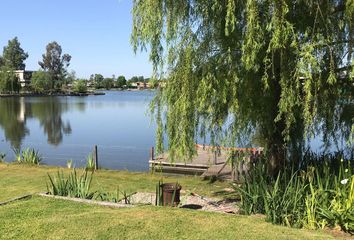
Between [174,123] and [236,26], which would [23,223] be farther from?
[236,26]

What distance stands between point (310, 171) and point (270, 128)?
1686 mm

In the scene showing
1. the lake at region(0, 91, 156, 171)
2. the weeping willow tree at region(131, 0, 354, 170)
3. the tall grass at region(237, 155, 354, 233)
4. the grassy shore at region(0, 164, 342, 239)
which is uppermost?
the weeping willow tree at region(131, 0, 354, 170)

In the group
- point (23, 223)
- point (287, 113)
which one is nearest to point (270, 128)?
point (287, 113)

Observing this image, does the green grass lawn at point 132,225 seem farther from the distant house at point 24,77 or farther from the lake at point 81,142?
the distant house at point 24,77

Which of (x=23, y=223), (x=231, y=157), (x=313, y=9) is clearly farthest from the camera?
(x=231, y=157)

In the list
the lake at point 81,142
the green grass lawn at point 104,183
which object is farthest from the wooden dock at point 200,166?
the lake at point 81,142

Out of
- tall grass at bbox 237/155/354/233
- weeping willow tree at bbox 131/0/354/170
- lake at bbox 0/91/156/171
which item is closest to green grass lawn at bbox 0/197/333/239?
tall grass at bbox 237/155/354/233

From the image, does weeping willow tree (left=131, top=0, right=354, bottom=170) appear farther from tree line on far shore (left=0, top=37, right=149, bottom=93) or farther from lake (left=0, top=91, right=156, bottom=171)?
tree line on far shore (left=0, top=37, right=149, bottom=93)

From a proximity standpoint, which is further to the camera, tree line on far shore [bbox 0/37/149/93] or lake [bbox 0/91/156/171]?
tree line on far shore [bbox 0/37/149/93]

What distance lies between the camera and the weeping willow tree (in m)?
7.07

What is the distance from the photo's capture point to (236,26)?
7.42 m

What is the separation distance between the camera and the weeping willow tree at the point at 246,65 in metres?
7.07

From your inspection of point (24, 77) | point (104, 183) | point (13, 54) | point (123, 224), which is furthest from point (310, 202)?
point (24, 77)

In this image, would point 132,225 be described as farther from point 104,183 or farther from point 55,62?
point 55,62
